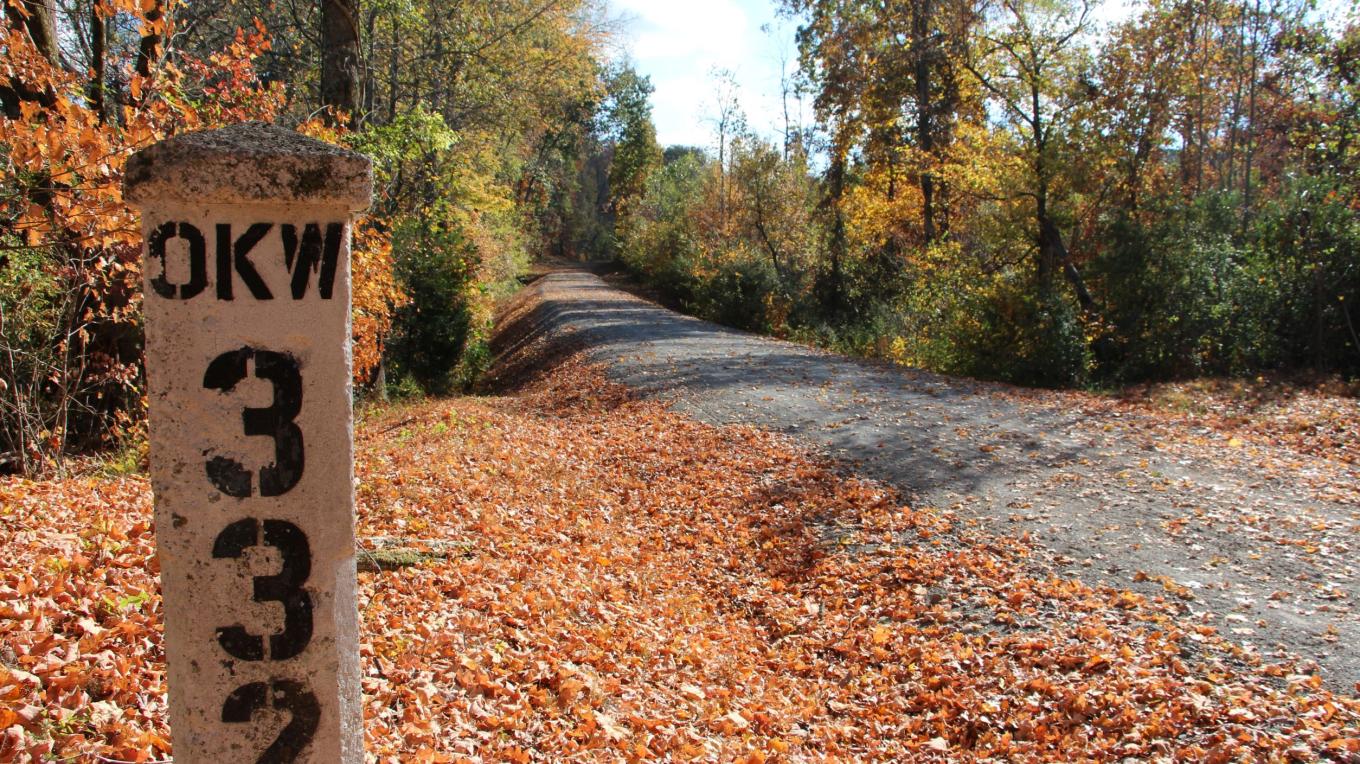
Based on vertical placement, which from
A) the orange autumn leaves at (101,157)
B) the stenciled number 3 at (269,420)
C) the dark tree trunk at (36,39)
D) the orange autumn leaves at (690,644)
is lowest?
the orange autumn leaves at (690,644)

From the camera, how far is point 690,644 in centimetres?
559

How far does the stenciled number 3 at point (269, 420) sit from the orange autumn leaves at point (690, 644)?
1.78 m

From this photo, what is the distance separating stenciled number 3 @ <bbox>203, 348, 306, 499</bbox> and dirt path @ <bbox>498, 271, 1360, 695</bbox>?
18.0 ft

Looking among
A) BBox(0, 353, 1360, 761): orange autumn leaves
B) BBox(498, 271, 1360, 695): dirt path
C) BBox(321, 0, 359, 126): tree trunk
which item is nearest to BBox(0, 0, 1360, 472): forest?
BBox(321, 0, 359, 126): tree trunk

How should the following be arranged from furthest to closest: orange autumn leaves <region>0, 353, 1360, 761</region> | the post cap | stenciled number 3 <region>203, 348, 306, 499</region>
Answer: orange autumn leaves <region>0, 353, 1360, 761</region> → stenciled number 3 <region>203, 348, 306, 499</region> → the post cap

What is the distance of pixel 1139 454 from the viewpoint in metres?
8.66

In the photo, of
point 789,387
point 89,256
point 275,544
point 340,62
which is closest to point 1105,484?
point 789,387

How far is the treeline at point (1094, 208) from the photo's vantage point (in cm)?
1297

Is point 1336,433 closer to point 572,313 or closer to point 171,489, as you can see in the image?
point 171,489

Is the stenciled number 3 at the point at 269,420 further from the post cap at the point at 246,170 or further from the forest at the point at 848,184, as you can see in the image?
the forest at the point at 848,184

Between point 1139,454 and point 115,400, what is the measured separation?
11502 millimetres

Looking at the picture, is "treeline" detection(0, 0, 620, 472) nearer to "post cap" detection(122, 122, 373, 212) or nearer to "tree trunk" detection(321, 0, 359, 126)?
"tree trunk" detection(321, 0, 359, 126)

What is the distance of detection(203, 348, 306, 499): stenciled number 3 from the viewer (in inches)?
80.8

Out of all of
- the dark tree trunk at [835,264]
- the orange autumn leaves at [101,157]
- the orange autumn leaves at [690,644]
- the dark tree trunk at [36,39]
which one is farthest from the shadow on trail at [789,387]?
the dark tree trunk at [36,39]
